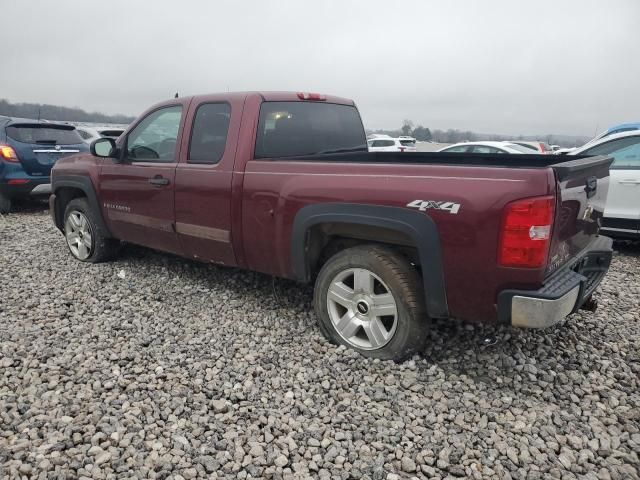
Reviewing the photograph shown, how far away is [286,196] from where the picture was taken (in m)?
3.33

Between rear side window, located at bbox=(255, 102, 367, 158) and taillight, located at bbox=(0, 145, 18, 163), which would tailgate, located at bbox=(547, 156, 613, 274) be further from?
taillight, located at bbox=(0, 145, 18, 163)

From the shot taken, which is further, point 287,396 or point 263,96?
point 263,96

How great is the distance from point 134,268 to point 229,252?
76.0 inches

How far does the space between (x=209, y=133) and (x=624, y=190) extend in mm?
5113

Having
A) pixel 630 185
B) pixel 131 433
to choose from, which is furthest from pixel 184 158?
pixel 630 185

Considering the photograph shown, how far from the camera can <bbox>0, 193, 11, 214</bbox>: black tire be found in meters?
8.37

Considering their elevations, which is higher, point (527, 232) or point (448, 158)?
point (448, 158)

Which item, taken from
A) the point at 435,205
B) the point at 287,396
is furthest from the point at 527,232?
the point at 287,396

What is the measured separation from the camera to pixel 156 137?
14.5 ft

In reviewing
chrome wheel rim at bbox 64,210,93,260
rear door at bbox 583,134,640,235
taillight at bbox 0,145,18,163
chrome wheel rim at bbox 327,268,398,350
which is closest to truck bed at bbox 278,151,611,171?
chrome wheel rim at bbox 327,268,398,350

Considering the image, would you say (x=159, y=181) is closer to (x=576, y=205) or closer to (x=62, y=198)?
(x=62, y=198)

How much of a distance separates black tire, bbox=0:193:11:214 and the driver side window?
5.21 metres

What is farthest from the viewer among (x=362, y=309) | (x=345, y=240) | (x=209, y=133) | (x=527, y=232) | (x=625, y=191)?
(x=625, y=191)

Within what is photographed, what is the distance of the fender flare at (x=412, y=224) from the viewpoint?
272cm
